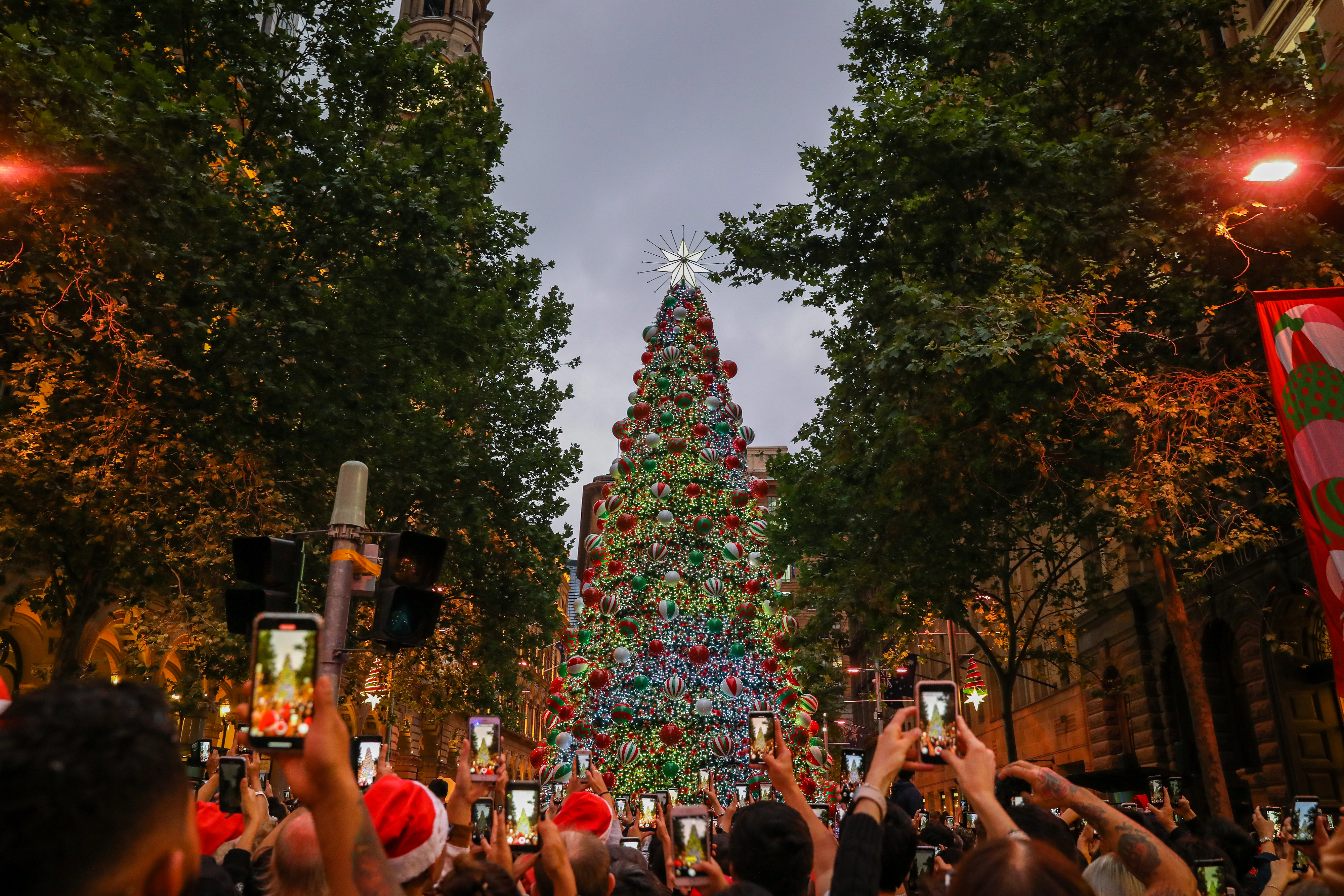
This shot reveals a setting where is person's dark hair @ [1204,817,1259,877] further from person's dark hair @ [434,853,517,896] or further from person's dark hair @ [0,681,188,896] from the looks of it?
person's dark hair @ [0,681,188,896]

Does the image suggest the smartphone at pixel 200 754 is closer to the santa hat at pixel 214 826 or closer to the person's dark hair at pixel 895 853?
the santa hat at pixel 214 826

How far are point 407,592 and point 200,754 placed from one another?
317 inches

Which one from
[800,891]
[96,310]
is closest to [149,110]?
[96,310]

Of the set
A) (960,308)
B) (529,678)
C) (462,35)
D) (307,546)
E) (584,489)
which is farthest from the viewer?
(584,489)

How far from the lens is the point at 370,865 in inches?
72.8

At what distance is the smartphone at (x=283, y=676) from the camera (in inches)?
83.3

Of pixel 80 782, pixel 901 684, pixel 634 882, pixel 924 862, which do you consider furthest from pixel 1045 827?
pixel 901 684

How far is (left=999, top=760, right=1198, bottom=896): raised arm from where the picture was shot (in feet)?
10.2

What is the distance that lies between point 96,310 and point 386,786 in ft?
39.9

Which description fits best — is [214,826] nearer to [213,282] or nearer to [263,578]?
[263,578]

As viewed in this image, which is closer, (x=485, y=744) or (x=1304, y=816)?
(x=485, y=744)

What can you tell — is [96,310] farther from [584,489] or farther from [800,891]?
[584,489]

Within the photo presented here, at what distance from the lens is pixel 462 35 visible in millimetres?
60969

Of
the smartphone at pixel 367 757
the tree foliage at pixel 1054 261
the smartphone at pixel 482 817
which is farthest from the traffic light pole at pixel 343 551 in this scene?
the tree foliage at pixel 1054 261
